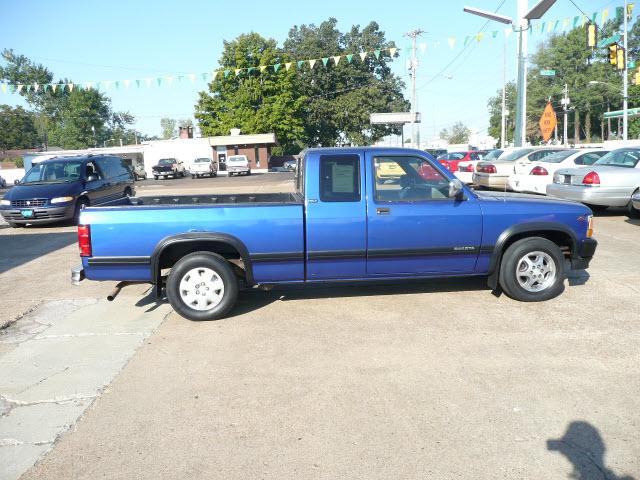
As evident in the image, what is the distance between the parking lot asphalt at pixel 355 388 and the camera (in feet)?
9.96

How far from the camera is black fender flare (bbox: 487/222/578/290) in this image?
5641 mm

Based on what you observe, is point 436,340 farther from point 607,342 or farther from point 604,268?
point 604,268

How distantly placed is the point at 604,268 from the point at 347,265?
161 inches

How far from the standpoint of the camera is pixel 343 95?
65125mm

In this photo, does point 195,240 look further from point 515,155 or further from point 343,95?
point 343,95

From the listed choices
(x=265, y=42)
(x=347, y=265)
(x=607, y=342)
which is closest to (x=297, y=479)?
(x=347, y=265)

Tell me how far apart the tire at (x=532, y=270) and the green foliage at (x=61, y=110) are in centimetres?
8850

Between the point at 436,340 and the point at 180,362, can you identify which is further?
the point at 436,340

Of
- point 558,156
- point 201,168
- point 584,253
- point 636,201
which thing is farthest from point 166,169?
point 584,253

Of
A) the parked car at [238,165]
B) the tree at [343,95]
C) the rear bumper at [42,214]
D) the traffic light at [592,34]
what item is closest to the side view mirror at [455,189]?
the rear bumper at [42,214]

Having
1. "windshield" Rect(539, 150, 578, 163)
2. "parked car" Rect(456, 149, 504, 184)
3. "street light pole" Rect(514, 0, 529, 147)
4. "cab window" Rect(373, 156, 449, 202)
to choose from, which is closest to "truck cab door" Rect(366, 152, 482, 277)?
"cab window" Rect(373, 156, 449, 202)

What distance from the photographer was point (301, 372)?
422cm

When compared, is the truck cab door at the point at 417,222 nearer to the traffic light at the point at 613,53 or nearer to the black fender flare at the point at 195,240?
the black fender flare at the point at 195,240

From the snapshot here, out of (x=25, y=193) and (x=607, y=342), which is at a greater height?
(x=25, y=193)
